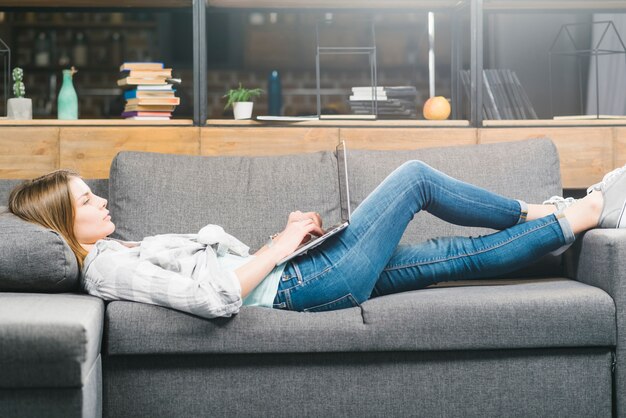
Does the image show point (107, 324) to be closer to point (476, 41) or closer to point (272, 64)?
point (476, 41)

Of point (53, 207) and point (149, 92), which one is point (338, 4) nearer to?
point (149, 92)

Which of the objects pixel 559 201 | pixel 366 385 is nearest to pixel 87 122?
pixel 366 385

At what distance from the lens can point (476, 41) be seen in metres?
3.08

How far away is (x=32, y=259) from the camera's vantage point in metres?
1.90

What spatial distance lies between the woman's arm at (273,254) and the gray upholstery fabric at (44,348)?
0.41 metres

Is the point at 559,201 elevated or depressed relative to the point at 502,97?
depressed

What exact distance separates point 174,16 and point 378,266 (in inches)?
157

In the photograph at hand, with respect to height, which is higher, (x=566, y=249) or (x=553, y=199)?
(x=553, y=199)

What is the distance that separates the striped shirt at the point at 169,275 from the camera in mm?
1814

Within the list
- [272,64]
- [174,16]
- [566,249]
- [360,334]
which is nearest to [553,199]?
[566,249]

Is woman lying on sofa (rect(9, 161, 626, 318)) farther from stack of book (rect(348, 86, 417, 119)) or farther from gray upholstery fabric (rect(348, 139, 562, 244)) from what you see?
stack of book (rect(348, 86, 417, 119))

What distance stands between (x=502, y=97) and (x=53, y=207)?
200cm

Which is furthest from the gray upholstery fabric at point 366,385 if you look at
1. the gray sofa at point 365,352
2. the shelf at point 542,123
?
the shelf at point 542,123

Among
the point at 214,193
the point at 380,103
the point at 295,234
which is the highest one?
the point at 380,103
